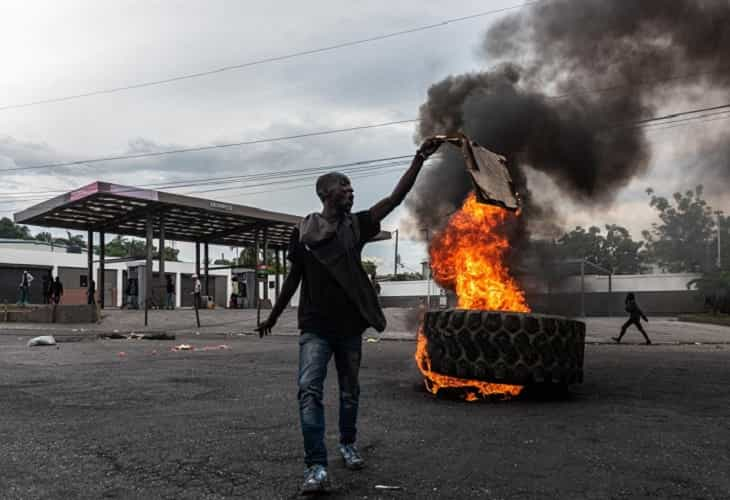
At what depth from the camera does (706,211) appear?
43.4 meters

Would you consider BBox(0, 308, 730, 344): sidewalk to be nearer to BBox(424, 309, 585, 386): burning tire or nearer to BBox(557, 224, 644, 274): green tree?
BBox(424, 309, 585, 386): burning tire

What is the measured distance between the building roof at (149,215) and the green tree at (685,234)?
77.2ft

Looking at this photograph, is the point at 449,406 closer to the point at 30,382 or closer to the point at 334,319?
the point at 334,319

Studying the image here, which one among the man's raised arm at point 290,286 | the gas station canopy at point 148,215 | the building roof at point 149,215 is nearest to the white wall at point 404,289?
the building roof at point 149,215

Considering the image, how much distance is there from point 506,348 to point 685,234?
45029mm

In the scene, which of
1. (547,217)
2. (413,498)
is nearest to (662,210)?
(547,217)

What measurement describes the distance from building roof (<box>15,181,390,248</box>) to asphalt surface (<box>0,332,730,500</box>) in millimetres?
19954

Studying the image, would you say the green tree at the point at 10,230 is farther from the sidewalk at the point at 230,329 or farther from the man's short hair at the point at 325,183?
the man's short hair at the point at 325,183

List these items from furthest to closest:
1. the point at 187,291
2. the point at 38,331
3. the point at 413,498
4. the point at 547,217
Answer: the point at 187,291, the point at 38,331, the point at 547,217, the point at 413,498

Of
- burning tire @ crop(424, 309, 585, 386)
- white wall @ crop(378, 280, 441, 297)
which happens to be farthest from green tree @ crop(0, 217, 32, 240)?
burning tire @ crop(424, 309, 585, 386)

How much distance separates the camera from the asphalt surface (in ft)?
10.6

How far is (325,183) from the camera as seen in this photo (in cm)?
373

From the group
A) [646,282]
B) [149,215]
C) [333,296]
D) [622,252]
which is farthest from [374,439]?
[622,252]

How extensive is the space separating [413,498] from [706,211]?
47.0 metres
